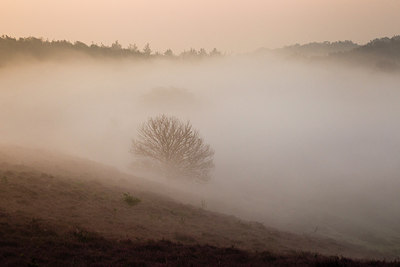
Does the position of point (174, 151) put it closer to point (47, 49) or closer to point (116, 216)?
point (116, 216)

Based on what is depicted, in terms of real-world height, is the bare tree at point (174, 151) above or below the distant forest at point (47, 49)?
below

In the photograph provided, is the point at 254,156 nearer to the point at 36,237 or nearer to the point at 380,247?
the point at 380,247

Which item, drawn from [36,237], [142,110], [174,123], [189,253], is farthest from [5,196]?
[142,110]

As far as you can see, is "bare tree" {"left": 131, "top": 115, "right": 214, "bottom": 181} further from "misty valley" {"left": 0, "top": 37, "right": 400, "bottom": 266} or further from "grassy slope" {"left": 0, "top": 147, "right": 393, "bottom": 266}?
"grassy slope" {"left": 0, "top": 147, "right": 393, "bottom": 266}

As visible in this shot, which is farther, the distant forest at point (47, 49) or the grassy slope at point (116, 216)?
the distant forest at point (47, 49)

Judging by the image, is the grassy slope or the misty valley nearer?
the misty valley

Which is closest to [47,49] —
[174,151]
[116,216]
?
[174,151]

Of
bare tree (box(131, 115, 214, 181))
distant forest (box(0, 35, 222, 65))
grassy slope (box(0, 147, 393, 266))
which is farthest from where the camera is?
distant forest (box(0, 35, 222, 65))

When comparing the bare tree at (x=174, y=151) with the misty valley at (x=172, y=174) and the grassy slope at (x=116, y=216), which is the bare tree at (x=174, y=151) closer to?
the misty valley at (x=172, y=174)

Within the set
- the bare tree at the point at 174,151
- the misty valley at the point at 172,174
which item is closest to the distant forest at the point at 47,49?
the misty valley at the point at 172,174

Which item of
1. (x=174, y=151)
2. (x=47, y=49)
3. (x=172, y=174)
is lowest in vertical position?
(x=172, y=174)

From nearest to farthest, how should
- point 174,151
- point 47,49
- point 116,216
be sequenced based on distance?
point 116,216, point 174,151, point 47,49

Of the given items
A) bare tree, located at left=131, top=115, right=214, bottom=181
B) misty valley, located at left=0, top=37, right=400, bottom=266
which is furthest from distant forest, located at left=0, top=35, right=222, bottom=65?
bare tree, located at left=131, top=115, right=214, bottom=181

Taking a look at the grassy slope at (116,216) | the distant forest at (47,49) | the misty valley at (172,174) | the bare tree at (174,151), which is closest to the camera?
the misty valley at (172,174)
